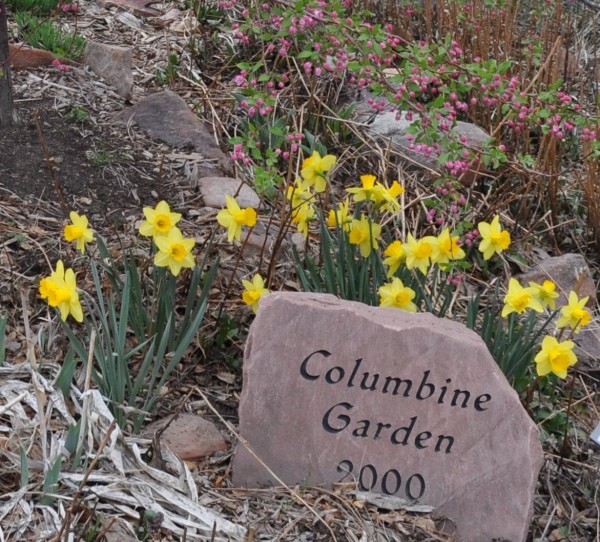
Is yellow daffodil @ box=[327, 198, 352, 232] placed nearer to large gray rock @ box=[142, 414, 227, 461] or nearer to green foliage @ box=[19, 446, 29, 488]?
large gray rock @ box=[142, 414, 227, 461]

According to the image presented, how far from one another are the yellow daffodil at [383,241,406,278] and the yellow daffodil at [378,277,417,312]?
4.5 inches

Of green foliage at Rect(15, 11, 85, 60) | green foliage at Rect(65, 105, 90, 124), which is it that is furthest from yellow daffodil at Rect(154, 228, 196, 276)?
green foliage at Rect(15, 11, 85, 60)

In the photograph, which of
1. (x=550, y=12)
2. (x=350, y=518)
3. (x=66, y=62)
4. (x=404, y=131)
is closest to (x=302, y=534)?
(x=350, y=518)

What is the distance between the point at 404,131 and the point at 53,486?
2763 mm

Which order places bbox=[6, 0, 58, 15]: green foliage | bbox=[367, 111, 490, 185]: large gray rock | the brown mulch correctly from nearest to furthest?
1. the brown mulch
2. bbox=[367, 111, 490, 185]: large gray rock
3. bbox=[6, 0, 58, 15]: green foliage

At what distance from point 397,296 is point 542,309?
0.41 meters

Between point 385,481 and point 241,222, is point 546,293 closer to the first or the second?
point 385,481

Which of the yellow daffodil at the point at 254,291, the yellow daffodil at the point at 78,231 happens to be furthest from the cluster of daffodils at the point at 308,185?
the yellow daffodil at the point at 78,231

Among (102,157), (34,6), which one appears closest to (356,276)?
(102,157)

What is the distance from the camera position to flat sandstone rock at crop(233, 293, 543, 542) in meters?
2.42

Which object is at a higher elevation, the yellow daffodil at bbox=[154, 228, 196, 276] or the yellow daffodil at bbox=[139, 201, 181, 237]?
the yellow daffodil at bbox=[139, 201, 181, 237]

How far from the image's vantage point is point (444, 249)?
109 inches

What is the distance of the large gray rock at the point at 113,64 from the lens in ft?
15.3

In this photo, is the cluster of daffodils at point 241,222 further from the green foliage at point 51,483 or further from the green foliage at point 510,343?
the green foliage at point 51,483
